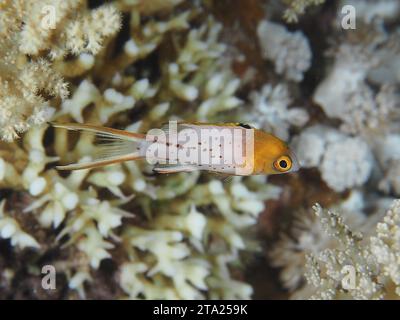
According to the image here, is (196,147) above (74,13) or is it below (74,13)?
below

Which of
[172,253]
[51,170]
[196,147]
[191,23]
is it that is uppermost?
[191,23]

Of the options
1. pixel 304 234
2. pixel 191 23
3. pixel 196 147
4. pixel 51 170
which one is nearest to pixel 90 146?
pixel 51 170

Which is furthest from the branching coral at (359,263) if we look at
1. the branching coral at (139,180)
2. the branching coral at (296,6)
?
the branching coral at (296,6)

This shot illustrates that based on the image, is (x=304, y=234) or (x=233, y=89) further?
(x=304, y=234)

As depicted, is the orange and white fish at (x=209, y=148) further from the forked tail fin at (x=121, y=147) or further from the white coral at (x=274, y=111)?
the white coral at (x=274, y=111)

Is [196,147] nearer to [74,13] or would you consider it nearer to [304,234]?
[74,13]

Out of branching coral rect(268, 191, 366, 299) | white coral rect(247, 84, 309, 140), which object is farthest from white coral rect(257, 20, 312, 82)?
branching coral rect(268, 191, 366, 299)

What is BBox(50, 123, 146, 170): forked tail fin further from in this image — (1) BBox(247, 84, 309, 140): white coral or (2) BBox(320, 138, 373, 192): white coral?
(2) BBox(320, 138, 373, 192): white coral
